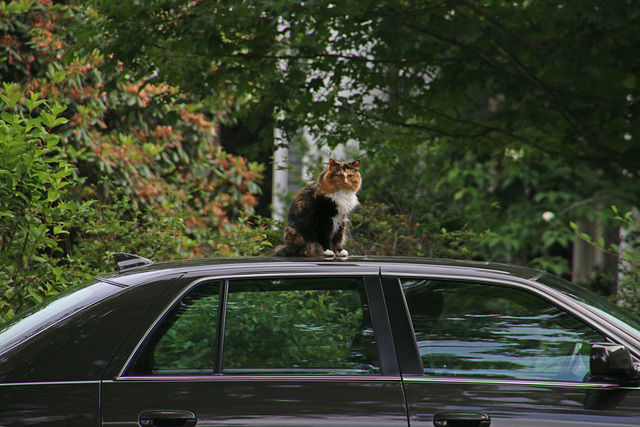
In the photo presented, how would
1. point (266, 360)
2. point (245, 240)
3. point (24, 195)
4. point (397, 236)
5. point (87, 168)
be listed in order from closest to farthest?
point (266, 360)
point (24, 195)
point (245, 240)
point (397, 236)
point (87, 168)

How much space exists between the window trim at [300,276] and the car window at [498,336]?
0.13 metres

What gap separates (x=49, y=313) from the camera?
305cm

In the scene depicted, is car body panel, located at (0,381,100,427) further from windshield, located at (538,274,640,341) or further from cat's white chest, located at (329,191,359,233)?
windshield, located at (538,274,640,341)

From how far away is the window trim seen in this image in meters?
2.81

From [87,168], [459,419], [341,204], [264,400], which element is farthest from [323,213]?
[87,168]

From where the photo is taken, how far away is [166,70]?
23.7 ft

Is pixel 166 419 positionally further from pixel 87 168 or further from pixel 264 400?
pixel 87 168

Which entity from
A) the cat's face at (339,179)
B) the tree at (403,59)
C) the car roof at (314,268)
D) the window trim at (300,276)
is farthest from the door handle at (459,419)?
the tree at (403,59)

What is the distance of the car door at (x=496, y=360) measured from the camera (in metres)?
2.74

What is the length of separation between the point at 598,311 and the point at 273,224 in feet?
14.5

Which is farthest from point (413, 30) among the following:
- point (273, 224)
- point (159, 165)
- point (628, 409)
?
point (628, 409)

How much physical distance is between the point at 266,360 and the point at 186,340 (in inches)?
13.6

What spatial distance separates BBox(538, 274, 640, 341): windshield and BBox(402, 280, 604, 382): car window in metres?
0.12

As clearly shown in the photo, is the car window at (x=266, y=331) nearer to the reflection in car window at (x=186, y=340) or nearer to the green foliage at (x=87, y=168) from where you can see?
the reflection in car window at (x=186, y=340)
